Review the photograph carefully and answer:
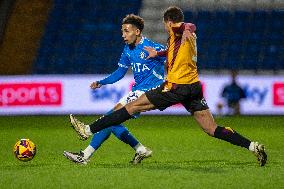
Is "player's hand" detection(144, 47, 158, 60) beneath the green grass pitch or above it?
above

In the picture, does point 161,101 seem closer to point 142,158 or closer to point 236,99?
point 142,158

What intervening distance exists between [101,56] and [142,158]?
15191mm

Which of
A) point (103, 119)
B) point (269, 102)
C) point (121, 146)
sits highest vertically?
point (103, 119)

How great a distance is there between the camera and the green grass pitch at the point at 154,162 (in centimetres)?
849

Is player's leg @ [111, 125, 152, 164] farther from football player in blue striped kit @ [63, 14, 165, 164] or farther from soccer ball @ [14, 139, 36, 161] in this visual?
soccer ball @ [14, 139, 36, 161]

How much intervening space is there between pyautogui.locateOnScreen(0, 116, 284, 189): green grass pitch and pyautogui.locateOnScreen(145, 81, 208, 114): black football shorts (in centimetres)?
80

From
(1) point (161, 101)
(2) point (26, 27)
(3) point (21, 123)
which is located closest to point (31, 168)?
(1) point (161, 101)

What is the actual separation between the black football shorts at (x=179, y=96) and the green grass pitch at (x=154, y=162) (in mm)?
797

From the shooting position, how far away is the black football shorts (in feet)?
31.3

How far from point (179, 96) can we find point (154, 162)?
4.99 feet

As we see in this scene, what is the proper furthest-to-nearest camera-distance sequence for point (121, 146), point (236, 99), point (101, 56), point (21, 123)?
1. point (101, 56)
2. point (236, 99)
3. point (21, 123)
4. point (121, 146)

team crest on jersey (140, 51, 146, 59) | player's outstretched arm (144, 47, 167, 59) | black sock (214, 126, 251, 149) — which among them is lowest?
black sock (214, 126, 251, 149)

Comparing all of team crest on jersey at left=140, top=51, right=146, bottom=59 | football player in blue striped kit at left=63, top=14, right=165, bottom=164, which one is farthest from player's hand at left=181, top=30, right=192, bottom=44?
team crest on jersey at left=140, top=51, right=146, bottom=59

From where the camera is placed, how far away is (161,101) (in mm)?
9586
